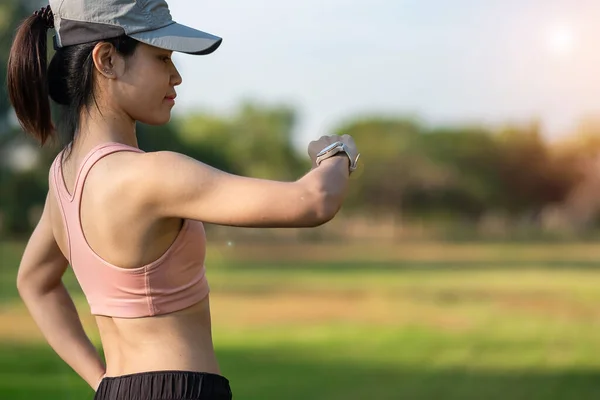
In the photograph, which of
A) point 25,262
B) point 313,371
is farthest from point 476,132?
point 25,262

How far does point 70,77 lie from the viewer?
120 centimetres

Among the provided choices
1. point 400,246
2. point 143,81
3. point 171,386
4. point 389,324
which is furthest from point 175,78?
point 400,246

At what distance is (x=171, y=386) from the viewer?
1.14m

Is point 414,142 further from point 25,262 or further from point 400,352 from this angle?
point 25,262

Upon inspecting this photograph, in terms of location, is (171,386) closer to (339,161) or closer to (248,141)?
(339,161)

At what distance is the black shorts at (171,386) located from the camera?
3.76 feet

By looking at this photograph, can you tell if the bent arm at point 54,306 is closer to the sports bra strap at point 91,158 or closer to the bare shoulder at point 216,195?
the sports bra strap at point 91,158

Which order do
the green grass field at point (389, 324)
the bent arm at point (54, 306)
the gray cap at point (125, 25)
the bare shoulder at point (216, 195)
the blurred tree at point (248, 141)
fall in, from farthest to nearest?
the blurred tree at point (248, 141)
the green grass field at point (389, 324)
the bent arm at point (54, 306)
the gray cap at point (125, 25)
the bare shoulder at point (216, 195)

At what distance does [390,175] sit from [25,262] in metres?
15.8

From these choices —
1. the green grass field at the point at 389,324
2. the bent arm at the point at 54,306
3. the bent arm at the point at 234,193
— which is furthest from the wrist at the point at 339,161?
the green grass field at the point at 389,324

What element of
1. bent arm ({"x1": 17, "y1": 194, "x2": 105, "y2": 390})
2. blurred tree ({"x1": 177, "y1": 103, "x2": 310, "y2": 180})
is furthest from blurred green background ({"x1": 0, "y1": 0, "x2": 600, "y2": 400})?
bent arm ({"x1": 17, "y1": 194, "x2": 105, "y2": 390})

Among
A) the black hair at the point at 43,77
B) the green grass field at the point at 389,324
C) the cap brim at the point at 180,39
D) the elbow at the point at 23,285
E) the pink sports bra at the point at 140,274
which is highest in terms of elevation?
the cap brim at the point at 180,39

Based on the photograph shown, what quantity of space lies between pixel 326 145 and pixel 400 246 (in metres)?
16.2

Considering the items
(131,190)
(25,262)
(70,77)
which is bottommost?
(25,262)
